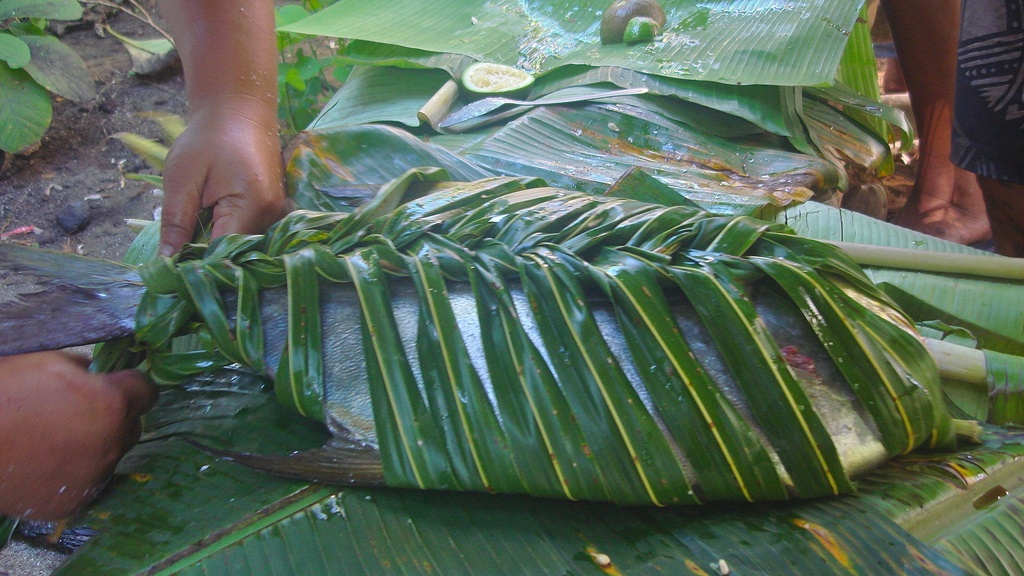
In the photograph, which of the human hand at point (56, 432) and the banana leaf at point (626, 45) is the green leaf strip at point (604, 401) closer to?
the human hand at point (56, 432)

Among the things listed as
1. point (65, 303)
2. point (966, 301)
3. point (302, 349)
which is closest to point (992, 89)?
point (966, 301)

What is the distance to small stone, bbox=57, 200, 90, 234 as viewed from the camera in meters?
3.23

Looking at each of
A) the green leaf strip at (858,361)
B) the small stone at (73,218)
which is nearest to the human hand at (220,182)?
the green leaf strip at (858,361)

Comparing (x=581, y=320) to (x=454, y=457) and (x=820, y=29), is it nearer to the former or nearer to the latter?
(x=454, y=457)

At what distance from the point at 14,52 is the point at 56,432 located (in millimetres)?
3351

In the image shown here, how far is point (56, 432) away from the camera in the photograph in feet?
3.53

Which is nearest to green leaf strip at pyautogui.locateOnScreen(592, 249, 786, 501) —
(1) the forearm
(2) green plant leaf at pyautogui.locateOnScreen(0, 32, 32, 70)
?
(1) the forearm

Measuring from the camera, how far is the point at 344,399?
116cm

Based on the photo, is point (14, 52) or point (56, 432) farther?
point (14, 52)

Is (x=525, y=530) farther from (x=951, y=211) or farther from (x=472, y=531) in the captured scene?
(x=951, y=211)

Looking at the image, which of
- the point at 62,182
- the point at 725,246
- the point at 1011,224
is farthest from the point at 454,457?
the point at 62,182

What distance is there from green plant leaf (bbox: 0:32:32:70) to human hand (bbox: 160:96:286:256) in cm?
251

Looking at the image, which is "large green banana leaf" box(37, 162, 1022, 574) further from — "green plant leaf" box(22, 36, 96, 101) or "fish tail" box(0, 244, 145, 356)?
"green plant leaf" box(22, 36, 96, 101)

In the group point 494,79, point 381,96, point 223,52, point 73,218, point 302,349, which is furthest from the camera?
point 73,218
